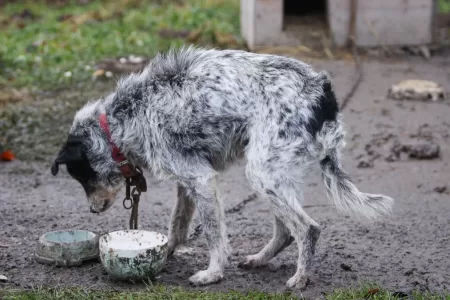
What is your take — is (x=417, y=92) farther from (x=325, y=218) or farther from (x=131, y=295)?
(x=131, y=295)

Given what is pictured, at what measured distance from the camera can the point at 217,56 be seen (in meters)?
5.32

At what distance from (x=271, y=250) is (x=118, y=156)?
1.22 metres

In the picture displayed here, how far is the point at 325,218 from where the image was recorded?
648cm

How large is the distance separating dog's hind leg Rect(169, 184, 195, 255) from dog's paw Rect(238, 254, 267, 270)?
0.50m

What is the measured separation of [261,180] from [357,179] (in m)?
2.69

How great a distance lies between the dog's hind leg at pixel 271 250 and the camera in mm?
5410

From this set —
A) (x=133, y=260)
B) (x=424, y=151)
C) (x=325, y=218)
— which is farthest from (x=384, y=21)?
(x=133, y=260)

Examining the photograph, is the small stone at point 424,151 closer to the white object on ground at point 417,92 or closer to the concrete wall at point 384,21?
the white object on ground at point 417,92

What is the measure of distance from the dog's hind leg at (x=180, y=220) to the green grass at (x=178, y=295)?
83cm

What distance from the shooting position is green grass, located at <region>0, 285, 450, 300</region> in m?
4.73

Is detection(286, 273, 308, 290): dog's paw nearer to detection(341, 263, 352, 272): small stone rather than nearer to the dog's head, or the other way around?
detection(341, 263, 352, 272): small stone

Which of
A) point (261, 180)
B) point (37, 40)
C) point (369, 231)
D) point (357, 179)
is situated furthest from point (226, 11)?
point (261, 180)

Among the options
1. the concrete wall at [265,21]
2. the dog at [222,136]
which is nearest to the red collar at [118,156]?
the dog at [222,136]

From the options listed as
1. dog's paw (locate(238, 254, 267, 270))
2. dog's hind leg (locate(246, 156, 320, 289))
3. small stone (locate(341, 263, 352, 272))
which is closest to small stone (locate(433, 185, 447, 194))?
small stone (locate(341, 263, 352, 272))
